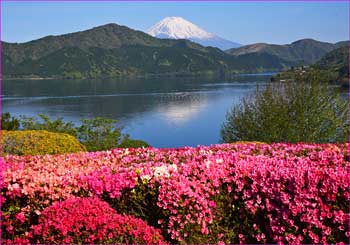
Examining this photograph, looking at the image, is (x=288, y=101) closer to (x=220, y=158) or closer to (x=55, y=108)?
(x=220, y=158)

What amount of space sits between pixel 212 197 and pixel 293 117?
92.2 ft

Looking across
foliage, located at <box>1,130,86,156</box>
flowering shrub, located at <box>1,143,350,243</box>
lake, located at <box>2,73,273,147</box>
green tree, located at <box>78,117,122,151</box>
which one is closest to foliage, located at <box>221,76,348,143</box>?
green tree, located at <box>78,117,122,151</box>

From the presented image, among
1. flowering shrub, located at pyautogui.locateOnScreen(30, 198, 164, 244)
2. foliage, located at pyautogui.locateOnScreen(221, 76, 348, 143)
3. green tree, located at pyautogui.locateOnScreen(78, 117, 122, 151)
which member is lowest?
green tree, located at pyautogui.locateOnScreen(78, 117, 122, 151)

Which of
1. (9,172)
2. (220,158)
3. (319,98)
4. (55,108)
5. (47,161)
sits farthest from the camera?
(55,108)

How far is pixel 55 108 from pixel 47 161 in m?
81.2

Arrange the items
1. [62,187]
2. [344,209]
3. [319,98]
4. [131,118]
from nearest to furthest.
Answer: [344,209] < [62,187] < [319,98] < [131,118]

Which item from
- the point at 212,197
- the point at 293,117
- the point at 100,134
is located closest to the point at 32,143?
the point at 212,197

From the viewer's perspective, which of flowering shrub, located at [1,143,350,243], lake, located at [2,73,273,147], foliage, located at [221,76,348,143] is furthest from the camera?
lake, located at [2,73,273,147]

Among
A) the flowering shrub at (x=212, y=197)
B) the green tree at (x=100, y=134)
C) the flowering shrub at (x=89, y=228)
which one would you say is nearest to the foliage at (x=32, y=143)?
the flowering shrub at (x=212, y=197)

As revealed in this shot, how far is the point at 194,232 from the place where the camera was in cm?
580

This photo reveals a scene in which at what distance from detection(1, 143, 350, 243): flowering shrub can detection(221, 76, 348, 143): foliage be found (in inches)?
1004

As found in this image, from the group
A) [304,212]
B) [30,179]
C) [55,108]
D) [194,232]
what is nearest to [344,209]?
[304,212]

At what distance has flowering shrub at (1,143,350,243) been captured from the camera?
573cm

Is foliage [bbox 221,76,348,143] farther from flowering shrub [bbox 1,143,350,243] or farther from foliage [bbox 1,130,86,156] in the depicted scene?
flowering shrub [bbox 1,143,350,243]
